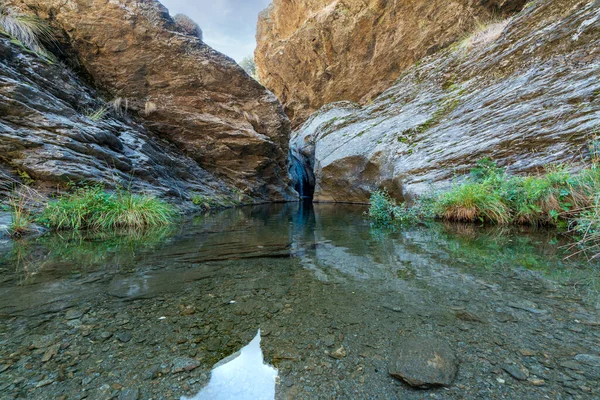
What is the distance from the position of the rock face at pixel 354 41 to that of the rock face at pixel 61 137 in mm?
13034

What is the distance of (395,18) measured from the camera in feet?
45.2

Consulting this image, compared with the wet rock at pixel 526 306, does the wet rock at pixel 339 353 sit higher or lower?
lower

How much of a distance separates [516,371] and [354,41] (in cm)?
1804

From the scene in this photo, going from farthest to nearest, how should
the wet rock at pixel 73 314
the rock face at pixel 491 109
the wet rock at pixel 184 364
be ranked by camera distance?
the rock face at pixel 491 109 < the wet rock at pixel 73 314 < the wet rock at pixel 184 364

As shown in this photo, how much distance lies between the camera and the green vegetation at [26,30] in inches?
292

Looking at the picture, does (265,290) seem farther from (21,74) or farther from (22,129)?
(21,74)

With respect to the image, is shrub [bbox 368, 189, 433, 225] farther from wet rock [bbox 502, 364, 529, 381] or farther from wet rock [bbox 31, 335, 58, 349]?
wet rock [bbox 31, 335, 58, 349]

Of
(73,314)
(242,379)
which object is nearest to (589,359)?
(242,379)

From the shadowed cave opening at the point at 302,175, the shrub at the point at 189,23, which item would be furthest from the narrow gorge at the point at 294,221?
the shadowed cave opening at the point at 302,175

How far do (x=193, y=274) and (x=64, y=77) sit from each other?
9.72 m

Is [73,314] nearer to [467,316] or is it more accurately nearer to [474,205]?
[467,316]

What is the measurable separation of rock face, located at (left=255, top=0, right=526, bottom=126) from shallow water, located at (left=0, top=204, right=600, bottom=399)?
13.8 metres

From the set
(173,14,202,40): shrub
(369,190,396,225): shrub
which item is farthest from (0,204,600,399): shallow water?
(173,14,202,40): shrub

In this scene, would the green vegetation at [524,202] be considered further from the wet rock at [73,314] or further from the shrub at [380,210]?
the wet rock at [73,314]
